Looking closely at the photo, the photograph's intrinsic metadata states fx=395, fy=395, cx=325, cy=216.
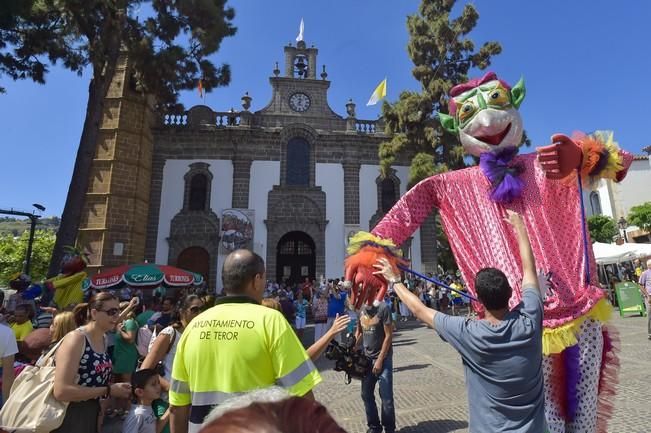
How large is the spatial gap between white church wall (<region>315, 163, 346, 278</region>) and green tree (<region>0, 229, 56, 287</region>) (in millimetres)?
25604

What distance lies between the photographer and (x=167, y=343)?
3.73 m

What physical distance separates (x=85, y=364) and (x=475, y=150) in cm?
304

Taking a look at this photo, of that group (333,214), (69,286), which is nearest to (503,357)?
(69,286)

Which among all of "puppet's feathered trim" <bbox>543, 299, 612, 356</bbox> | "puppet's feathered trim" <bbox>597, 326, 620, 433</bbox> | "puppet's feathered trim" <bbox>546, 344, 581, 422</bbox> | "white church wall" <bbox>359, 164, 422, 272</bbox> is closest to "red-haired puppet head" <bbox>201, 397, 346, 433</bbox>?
"puppet's feathered trim" <bbox>543, 299, 612, 356</bbox>

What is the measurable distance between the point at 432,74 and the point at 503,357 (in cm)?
1699

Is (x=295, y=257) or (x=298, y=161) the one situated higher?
(x=298, y=161)

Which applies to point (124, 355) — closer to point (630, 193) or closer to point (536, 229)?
point (536, 229)

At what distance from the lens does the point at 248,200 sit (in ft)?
57.4

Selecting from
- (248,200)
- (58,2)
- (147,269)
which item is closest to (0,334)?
(147,269)

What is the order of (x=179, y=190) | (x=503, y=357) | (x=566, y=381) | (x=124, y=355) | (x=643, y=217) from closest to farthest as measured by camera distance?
(x=503, y=357) → (x=566, y=381) → (x=124, y=355) → (x=179, y=190) → (x=643, y=217)

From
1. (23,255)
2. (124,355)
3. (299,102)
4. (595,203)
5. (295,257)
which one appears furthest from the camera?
(595,203)

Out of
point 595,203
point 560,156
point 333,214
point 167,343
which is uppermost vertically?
point 595,203

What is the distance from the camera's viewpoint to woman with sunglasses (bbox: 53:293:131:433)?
245 centimetres

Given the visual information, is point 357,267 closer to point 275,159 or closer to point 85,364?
point 85,364
